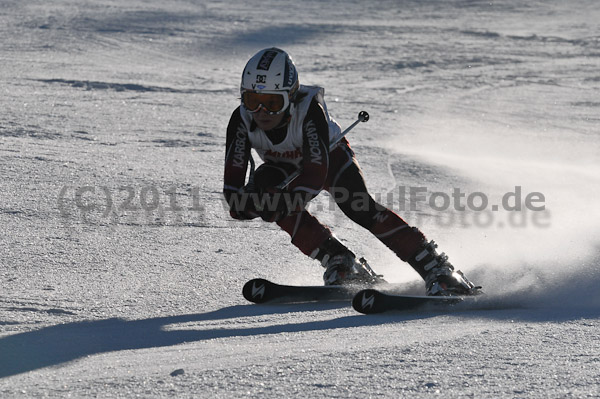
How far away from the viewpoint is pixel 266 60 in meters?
4.36

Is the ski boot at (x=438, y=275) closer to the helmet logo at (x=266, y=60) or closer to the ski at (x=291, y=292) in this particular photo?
the ski at (x=291, y=292)

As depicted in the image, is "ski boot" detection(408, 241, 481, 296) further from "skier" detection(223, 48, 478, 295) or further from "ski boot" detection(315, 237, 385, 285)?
"ski boot" detection(315, 237, 385, 285)

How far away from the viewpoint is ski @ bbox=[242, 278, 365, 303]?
4387mm

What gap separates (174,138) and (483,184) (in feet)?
10.2

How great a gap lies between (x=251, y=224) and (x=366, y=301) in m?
2.06

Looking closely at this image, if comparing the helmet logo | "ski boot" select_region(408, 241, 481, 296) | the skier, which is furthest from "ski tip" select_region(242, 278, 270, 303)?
the helmet logo

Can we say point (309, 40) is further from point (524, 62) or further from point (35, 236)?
point (35, 236)

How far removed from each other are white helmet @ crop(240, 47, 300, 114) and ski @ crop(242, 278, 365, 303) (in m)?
0.91

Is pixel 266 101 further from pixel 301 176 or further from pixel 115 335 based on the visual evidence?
pixel 115 335

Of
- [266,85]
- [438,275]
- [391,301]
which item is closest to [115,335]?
[391,301]

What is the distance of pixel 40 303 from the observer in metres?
3.98

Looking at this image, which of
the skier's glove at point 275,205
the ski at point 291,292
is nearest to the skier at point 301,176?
the skier's glove at point 275,205

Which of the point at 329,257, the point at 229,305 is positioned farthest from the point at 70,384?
the point at 329,257

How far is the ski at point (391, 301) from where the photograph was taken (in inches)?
162
